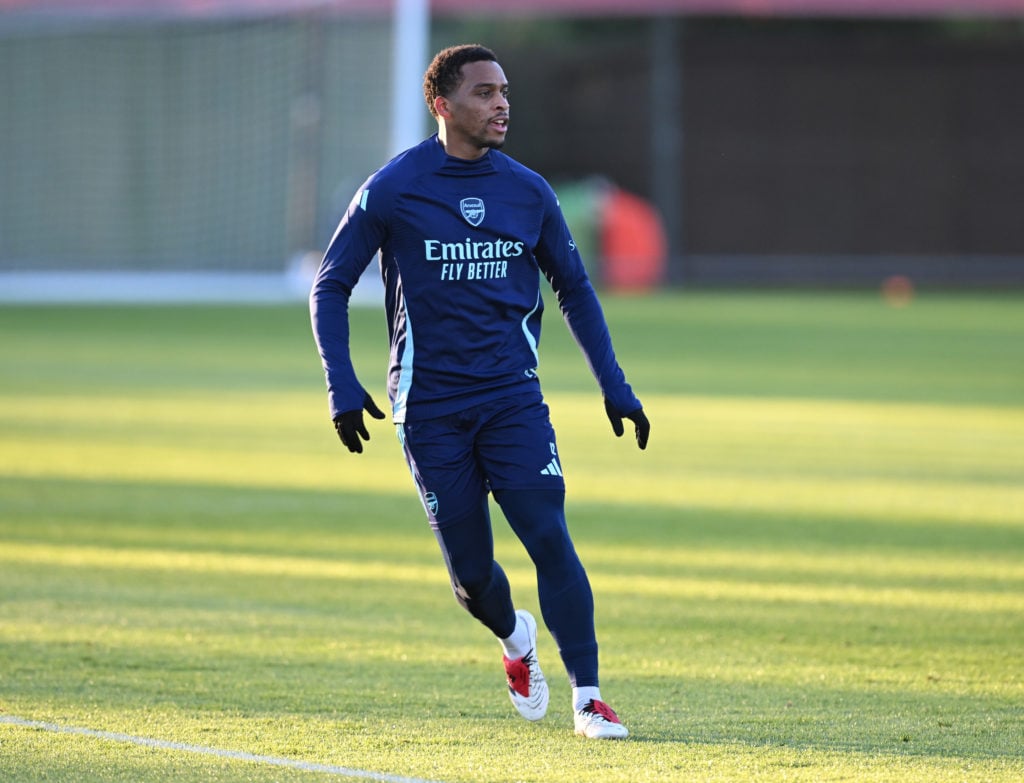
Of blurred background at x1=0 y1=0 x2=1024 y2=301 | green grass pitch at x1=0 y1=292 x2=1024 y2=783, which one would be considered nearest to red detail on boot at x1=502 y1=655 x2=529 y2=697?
green grass pitch at x1=0 y1=292 x2=1024 y2=783

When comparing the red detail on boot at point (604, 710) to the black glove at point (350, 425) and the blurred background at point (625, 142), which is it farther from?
the blurred background at point (625, 142)

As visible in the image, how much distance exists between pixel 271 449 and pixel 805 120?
29.1 meters

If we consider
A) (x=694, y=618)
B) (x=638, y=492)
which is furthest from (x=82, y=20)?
(x=694, y=618)

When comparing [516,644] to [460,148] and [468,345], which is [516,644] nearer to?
[468,345]

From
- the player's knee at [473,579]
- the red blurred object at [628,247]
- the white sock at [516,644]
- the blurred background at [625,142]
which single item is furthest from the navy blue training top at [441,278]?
the red blurred object at [628,247]

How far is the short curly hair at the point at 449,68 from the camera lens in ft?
19.1

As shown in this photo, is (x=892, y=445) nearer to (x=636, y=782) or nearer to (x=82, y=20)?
(x=636, y=782)

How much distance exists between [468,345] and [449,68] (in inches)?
35.9

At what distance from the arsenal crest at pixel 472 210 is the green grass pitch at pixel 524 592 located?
1636 mm

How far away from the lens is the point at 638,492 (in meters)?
11.6

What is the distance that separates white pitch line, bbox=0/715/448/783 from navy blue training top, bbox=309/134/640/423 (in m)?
1.14

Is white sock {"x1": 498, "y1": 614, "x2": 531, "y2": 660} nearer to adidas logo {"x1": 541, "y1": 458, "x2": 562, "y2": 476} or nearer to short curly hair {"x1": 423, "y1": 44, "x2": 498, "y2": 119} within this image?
adidas logo {"x1": 541, "y1": 458, "x2": 562, "y2": 476}

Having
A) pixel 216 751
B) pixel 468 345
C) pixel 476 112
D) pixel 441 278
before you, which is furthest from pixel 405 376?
pixel 216 751

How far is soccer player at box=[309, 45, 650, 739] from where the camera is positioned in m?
5.71
